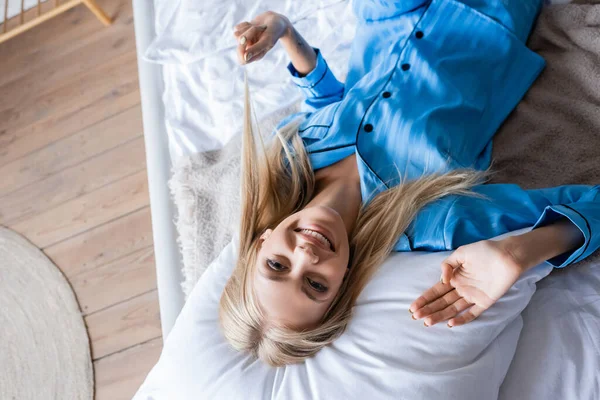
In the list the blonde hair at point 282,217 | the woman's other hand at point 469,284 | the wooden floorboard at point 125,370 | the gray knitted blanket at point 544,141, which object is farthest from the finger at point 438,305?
the wooden floorboard at point 125,370

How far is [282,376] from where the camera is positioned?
32.9 inches

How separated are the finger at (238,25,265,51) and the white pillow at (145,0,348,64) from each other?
357mm

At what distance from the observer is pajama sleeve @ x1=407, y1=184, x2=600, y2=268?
83cm

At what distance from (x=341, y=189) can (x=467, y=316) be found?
32 centimetres

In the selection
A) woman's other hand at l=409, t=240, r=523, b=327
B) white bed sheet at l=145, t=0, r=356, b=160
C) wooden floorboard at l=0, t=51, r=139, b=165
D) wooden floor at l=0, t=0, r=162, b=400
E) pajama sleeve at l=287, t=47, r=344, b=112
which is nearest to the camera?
woman's other hand at l=409, t=240, r=523, b=327

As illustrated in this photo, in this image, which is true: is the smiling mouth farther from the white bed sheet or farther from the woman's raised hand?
the white bed sheet

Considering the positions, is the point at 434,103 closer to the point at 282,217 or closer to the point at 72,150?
the point at 282,217

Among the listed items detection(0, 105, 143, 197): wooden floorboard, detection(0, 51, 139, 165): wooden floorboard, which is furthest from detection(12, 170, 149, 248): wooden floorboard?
detection(0, 51, 139, 165): wooden floorboard

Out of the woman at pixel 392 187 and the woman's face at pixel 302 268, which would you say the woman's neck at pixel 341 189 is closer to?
the woman at pixel 392 187

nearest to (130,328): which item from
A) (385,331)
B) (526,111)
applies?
(385,331)

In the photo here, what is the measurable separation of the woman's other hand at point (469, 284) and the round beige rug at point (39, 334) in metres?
0.91

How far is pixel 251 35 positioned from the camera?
94 centimetres

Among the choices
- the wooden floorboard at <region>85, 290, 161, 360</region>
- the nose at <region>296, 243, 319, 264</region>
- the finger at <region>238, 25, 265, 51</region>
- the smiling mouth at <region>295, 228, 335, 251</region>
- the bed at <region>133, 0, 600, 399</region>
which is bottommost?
the wooden floorboard at <region>85, 290, 161, 360</region>

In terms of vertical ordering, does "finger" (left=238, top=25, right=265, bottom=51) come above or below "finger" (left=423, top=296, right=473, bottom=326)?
above
